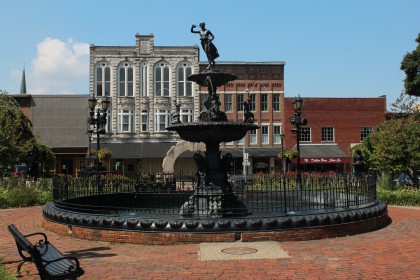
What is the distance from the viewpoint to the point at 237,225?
969 cm

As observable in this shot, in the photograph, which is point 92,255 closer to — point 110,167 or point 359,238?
point 359,238

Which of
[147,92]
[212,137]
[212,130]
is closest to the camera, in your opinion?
[212,130]

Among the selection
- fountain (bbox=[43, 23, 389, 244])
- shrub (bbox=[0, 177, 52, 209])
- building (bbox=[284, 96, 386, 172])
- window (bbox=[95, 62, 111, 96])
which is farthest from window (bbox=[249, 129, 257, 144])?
fountain (bbox=[43, 23, 389, 244])

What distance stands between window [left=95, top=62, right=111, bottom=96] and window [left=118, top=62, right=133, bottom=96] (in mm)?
1130

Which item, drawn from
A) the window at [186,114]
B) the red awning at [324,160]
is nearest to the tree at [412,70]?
the red awning at [324,160]

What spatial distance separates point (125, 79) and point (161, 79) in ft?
12.4

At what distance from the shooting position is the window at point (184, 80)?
45.3m

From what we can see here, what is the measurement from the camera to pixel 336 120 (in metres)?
47.6

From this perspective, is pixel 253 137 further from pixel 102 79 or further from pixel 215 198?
pixel 215 198

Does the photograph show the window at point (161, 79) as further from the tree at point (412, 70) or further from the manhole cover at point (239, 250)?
the manhole cover at point (239, 250)

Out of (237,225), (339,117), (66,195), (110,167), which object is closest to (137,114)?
(110,167)

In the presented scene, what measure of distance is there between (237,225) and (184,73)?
1451 inches

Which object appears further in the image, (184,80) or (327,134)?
(327,134)

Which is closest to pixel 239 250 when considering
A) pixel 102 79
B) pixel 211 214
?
pixel 211 214
